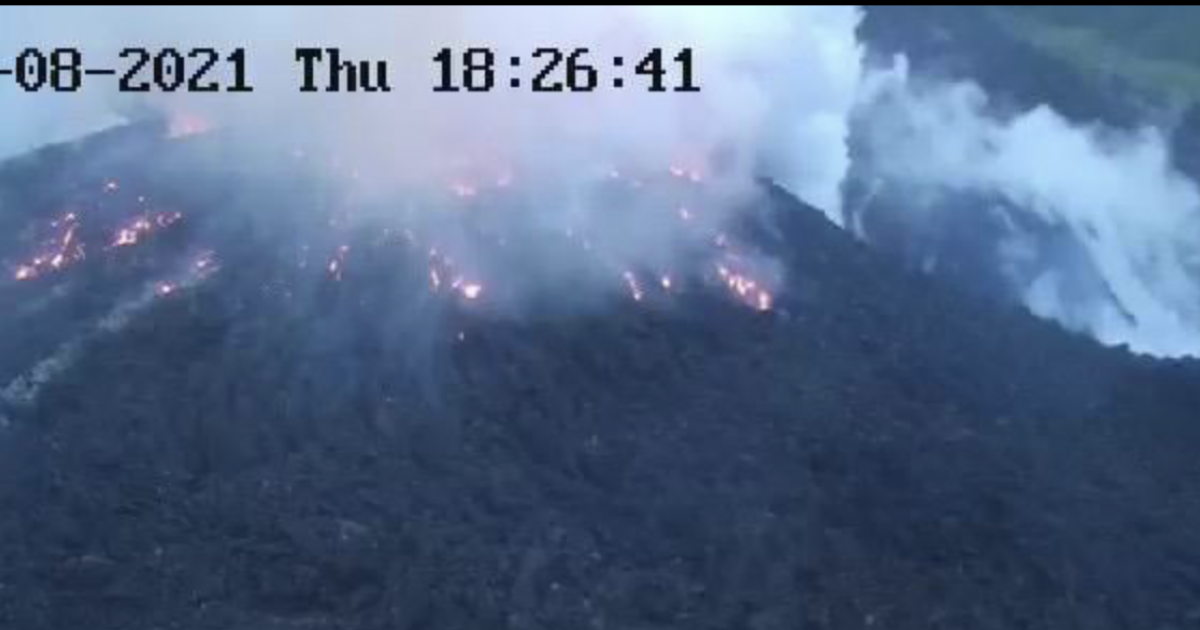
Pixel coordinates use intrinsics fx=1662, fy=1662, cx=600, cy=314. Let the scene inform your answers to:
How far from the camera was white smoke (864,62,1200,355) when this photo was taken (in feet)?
197

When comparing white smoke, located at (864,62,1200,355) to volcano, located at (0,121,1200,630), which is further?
white smoke, located at (864,62,1200,355)

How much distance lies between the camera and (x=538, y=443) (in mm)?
38406

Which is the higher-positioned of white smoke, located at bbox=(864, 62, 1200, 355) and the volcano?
the volcano

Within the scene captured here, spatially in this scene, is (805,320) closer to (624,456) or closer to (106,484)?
(624,456)

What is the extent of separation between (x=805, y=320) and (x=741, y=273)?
3238 mm

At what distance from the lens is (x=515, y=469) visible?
3731cm

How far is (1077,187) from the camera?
66.5 metres

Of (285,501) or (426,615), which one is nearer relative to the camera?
(426,615)

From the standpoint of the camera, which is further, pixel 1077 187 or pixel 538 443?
pixel 1077 187

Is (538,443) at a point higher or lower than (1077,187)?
higher

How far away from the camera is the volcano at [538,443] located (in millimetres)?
33312

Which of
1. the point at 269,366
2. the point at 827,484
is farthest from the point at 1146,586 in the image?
the point at 269,366

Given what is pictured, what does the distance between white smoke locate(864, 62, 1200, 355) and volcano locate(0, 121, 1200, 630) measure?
12.4m

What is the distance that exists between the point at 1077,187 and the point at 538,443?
35719 mm
